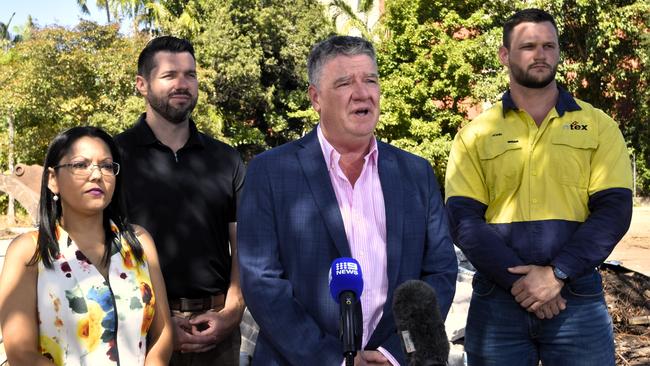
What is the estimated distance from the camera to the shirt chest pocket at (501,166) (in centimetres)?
375

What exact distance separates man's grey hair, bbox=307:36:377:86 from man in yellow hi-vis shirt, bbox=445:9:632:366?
1.10m

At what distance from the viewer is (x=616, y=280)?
862 cm

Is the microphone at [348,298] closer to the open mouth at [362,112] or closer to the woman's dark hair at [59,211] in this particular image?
the open mouth at [362,112]

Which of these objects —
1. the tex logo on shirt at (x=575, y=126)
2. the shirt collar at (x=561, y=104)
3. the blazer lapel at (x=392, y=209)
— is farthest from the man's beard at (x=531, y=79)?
the blazer lapel at (x=392, y=209)

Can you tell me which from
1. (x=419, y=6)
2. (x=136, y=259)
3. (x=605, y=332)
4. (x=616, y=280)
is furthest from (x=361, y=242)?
(x=419, y=6)

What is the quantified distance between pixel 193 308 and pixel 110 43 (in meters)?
27.3

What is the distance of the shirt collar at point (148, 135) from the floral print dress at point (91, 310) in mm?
890

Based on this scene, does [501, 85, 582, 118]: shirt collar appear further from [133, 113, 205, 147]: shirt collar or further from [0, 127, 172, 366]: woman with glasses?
[0, 127, 172, 366]: woman with glasses

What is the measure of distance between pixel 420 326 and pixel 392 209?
1.13m

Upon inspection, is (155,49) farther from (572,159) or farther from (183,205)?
(572,159)

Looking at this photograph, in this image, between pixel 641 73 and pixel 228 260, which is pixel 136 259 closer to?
pixel 228 260

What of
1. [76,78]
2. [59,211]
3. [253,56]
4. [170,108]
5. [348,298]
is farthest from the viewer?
[253,56]

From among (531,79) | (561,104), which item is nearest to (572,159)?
(561,104)

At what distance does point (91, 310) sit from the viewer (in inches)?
116
